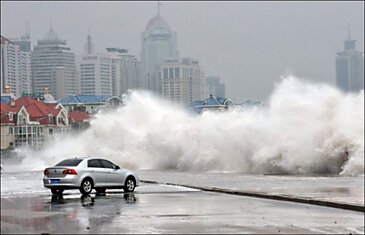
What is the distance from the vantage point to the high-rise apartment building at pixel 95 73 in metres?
96.7

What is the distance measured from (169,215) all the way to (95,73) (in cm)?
8732

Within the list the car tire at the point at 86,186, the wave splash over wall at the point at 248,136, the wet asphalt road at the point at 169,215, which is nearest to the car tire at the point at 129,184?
the car tire at the point at 86,186

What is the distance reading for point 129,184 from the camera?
28297mm

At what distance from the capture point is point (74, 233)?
13883 mm

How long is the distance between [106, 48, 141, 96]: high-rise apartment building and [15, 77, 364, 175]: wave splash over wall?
7.72m

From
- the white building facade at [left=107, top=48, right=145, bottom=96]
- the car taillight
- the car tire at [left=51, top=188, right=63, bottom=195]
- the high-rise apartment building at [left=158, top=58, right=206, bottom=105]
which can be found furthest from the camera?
the white building facade at [left=107, top=48, right=145, bottom=96]

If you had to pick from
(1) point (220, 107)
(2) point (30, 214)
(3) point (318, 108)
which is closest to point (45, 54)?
(1) point (220, 107)

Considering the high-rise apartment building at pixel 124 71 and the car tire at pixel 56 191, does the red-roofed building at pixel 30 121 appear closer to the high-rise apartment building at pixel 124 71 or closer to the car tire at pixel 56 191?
the high-rise apartment building at pixel 124 71

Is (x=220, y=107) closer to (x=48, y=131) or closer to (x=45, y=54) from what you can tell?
(x=48, y=131)

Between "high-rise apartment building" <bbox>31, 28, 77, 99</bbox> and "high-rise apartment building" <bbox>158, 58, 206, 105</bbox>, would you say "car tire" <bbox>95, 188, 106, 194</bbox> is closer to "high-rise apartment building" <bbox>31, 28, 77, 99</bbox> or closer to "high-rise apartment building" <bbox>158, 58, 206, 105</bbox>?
"high-rise apartment building" <bbox>158, 58, 206, 105</bbox>

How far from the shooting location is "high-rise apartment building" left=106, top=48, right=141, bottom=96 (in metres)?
81.6

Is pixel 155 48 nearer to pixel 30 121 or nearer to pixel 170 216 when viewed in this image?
pixel 30 121

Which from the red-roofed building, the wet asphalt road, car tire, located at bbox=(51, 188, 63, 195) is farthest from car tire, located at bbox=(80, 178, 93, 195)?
the red-roofed building

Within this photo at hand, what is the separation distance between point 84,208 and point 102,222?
3.95 metres
